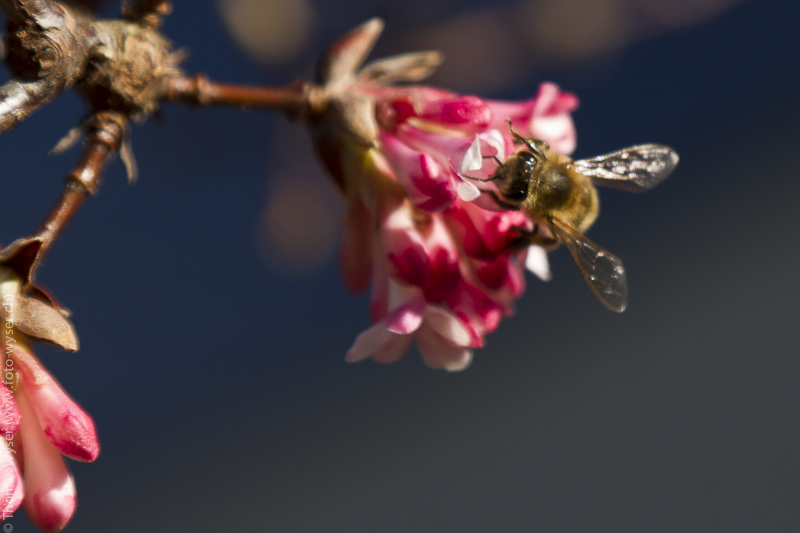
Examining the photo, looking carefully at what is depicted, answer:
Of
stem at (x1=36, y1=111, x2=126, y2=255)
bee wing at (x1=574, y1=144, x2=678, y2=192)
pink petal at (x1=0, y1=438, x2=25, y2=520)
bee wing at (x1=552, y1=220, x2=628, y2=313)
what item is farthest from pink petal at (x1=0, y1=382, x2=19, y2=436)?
bee wing at (x1=574, y1=144, x2=678, y2=192)

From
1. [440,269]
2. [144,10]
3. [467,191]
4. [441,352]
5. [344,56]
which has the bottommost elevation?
[441,352]

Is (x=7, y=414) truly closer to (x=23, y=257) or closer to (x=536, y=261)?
(x=23, y=257)

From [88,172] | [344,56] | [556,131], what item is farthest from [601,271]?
[88,172]

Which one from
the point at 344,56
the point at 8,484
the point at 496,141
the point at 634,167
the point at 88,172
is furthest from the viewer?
the point at 634,167

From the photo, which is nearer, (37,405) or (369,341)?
(37,405)

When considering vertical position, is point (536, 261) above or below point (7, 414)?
below

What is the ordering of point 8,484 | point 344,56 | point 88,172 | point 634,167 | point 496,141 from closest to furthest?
point 8,484 < point 88,172 < point 496,141 < point 344,56 < point 634,167
